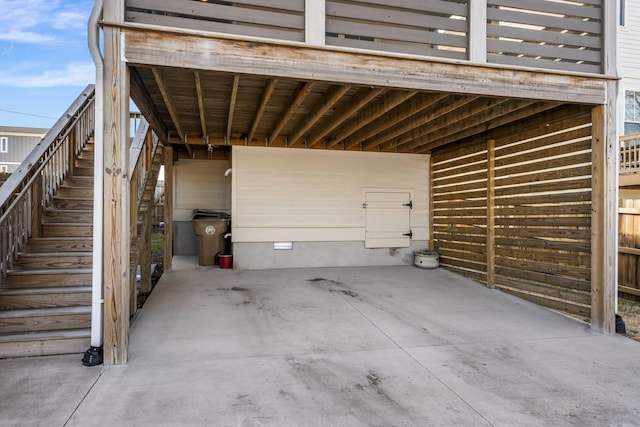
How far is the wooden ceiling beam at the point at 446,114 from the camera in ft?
13.5

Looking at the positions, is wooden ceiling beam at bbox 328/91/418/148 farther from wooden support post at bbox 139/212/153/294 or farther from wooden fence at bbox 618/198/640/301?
wooden fence at bbox 618/198/640/301

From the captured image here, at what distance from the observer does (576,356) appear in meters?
3.05

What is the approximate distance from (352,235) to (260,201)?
6.15 feet

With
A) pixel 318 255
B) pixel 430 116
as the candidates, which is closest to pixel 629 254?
pixel 430 116

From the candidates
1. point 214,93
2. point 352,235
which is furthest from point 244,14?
point 352,235

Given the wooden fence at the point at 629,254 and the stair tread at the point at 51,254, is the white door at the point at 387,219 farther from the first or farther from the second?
the stair tread at the point at 51,254

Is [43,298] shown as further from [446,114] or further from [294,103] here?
[446,114]

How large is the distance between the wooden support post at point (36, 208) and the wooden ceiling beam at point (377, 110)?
387cm

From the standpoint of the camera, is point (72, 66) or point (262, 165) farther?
point (72, 66)

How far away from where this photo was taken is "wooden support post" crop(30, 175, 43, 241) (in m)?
3.68

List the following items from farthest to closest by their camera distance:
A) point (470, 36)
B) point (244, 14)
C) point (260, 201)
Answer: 1. point (260, 201)
2. point (470, 36)
3. point (244, 14)

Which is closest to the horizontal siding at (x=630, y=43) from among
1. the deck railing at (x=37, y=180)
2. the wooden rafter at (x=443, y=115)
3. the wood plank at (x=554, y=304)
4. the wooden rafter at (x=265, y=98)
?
the wooden rafter at (x=443, y=115)

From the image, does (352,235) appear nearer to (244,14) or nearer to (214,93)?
(214,93)

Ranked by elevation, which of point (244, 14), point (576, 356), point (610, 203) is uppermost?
point (244, 14)
